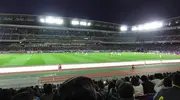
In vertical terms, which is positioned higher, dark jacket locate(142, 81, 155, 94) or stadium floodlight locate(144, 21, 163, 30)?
stadium floodlight locate(144, 21, 163, 30)

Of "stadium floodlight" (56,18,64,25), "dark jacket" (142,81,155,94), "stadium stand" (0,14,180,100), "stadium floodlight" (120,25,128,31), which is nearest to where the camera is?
"dark jacket" (142,81,155,94)

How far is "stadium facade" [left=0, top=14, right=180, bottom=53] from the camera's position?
64250 mm

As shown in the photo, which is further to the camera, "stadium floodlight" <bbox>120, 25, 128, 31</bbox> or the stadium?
"stadium floodlight" <bbox>120, 25, 128, 31</bbox>

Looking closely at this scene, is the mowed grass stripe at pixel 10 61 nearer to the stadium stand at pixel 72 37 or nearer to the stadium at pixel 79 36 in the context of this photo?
the stadium at pixel 79 36

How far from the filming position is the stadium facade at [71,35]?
211ft

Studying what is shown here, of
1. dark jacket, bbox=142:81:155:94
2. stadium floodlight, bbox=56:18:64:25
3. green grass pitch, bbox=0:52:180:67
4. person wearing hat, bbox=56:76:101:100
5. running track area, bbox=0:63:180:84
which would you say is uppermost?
stadium floodlight, bbox=56:18:64:25

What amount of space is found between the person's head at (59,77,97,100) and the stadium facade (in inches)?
2331

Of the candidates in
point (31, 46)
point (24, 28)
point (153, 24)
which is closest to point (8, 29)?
point (24, 28)

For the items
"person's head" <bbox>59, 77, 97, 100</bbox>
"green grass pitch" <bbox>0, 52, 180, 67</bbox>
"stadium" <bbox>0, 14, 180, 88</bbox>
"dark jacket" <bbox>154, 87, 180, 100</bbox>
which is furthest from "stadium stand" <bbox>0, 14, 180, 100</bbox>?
"person's head" <bbox>59, 77, 97, 100</bbox>

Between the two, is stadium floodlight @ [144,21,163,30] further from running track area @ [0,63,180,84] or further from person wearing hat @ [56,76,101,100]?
person wearing hat @ [56,76,101,100]

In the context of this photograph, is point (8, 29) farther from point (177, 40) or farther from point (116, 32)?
point (177, 40)

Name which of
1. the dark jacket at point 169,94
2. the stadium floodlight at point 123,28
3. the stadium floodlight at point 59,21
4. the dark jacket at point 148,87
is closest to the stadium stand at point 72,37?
the stadium floodlight at point 59,21

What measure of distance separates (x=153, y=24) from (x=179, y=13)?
1521cm

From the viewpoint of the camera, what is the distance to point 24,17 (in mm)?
68375
